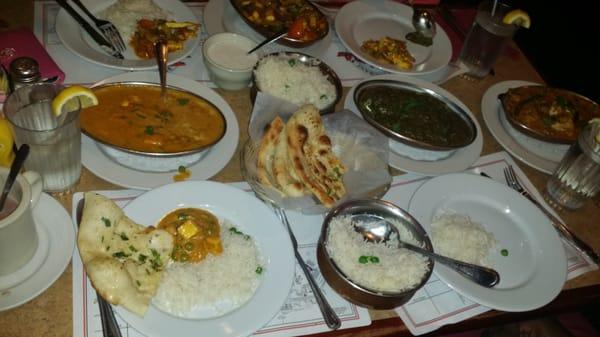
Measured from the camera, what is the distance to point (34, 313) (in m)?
1.66

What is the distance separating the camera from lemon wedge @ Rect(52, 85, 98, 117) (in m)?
1.82

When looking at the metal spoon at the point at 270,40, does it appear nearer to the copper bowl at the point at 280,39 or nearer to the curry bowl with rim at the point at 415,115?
the copper bowl at the point at 280,39

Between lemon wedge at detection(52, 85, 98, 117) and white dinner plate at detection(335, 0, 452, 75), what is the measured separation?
1626mm

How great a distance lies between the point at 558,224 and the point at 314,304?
4.37 feet

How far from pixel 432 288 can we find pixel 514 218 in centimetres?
64

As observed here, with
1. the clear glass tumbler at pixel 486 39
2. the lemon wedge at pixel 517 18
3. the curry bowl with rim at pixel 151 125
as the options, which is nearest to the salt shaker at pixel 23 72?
the curry bowl with rim at pixel 151 125

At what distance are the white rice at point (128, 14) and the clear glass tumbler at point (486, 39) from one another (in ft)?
6.33

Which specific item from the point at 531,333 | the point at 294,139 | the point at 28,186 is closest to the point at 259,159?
the point at 294,139

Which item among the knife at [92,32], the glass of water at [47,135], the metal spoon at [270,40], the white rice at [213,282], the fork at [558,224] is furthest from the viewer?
the metal spoon at [270,40]

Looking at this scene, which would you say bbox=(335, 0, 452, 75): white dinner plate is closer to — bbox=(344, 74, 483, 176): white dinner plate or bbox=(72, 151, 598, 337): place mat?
bbox=(344, 74, 483, 176): white dinner plate

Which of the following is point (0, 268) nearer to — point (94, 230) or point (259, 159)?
point (94, 230)

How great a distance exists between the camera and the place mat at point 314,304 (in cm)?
171

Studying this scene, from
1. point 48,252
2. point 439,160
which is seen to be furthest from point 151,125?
point 439,160

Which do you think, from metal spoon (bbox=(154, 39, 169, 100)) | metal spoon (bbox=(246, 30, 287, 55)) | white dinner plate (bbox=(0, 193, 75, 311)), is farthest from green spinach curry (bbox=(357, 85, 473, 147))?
white dinner plate (bbox=(0, 193, 75, 311))
